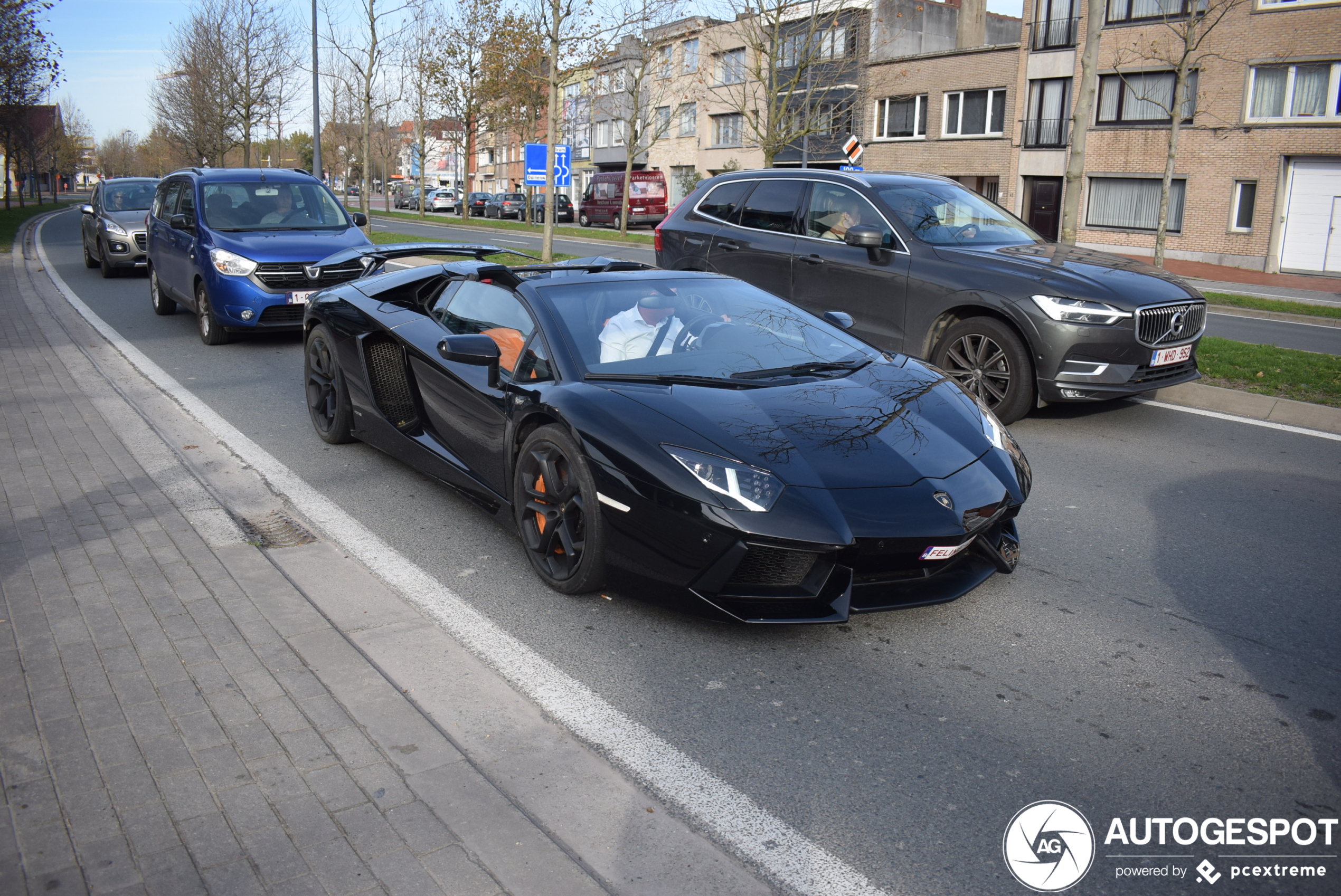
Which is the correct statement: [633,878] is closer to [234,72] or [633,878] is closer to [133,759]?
[133,759]

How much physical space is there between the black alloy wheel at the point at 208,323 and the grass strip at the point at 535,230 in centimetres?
2235

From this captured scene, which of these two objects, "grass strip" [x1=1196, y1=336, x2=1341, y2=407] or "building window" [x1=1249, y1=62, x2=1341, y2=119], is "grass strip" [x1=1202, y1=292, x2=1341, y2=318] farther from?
"building window" [x1=1249, y1=62, x2=1341, y2=119]

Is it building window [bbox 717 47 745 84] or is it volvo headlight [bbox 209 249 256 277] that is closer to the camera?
volvo headlight [bbox 209 249 256 277]

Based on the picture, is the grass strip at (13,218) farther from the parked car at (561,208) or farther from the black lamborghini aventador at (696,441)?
the black lamborghini aventador at (696,441)

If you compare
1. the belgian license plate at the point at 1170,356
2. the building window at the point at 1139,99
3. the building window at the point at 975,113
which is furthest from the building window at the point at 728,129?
the belgian license plate at the point at 1170,356

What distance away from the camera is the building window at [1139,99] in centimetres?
3162

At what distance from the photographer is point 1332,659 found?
379 cm

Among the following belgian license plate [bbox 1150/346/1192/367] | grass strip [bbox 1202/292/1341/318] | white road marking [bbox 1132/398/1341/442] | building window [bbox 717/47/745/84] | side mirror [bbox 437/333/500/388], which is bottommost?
white road marking [bbox 1132/398/1341/442]

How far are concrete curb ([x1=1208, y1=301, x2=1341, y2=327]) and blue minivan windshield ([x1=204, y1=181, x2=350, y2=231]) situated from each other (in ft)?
46.7

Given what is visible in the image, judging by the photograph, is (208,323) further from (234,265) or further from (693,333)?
(693,333)

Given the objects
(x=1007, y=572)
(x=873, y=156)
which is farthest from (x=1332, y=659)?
(x=873, y=156)

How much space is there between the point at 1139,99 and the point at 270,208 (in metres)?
29.1

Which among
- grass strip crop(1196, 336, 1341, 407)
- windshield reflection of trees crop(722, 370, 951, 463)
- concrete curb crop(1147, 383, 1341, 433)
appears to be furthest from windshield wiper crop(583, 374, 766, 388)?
grass strip crop(1196, 336, 1341, 407)

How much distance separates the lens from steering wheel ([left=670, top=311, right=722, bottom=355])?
4715mm
